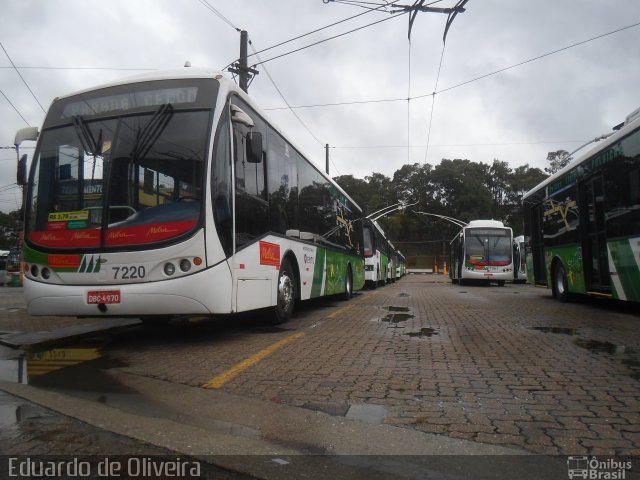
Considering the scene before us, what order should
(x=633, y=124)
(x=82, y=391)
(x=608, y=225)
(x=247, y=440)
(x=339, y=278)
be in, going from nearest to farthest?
(x=247, y=440), (x=82, y=391), (x=633, y=124), (x=608, y=225), (x=339, y=278)

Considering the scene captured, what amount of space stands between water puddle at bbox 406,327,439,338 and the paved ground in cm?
1

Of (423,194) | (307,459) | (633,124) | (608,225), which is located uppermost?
(423,194)

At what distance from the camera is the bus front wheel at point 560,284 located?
12.3 m

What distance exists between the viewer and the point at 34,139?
6820 millimetres

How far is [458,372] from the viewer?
4.76 meters

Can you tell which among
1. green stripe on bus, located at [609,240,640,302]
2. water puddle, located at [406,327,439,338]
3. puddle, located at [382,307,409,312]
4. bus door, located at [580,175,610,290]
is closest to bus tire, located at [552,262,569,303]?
bus door, located at [580,175,610,290]

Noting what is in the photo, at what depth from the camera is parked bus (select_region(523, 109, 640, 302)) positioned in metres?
8.62

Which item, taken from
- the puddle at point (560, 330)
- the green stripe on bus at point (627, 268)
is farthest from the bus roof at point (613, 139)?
the puddle at point (560, 330)

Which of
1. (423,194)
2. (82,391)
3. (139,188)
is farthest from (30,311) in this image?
(423,194)

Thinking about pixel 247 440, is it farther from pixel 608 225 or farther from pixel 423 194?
pixel 423 194

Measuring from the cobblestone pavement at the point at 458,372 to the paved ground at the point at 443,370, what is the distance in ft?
0.04

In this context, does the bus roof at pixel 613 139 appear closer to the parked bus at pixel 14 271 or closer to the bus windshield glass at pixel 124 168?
the bus windshield glass at pixel 124 168

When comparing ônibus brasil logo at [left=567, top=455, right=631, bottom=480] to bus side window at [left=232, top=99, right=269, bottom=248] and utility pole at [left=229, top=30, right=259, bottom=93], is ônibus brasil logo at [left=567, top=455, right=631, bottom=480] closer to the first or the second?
bus side window at [left=232, top=99, right=269, bottom=248]

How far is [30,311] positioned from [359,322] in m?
4.86
